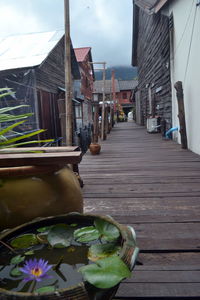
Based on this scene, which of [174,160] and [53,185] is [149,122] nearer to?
[174,160]

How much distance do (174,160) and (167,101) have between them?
387cm

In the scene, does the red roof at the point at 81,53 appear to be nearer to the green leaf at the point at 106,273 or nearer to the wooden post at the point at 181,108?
the wooden post at the point at 181,108

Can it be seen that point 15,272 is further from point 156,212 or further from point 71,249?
point 156,212

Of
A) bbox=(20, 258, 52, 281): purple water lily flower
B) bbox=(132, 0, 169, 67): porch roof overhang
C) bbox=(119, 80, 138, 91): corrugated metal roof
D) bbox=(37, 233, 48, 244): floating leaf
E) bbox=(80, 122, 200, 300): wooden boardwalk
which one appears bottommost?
bbox=(80, 122, 200, 300): wooden boardwalk

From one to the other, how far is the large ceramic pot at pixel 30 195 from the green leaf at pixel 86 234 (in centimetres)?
18

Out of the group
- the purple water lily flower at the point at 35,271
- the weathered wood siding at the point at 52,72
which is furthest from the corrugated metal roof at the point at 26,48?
the purple water lily flower at the point at 35,271

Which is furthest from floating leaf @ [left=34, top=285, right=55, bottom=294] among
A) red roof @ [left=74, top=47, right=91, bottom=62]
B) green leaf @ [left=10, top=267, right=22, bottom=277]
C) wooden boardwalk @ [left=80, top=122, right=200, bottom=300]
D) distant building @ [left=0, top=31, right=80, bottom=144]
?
red roof @ [left=74, top=47, right=91, bottom=62]

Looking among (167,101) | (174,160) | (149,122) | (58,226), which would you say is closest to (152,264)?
(58,226)

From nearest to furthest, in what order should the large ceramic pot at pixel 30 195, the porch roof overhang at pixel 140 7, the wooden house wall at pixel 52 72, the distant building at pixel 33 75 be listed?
A: the large ceramic pot at pixel 30 195, the porch roof overhang at pixel 140 7, the distant building at pixel 33 75, the wooden house wall at pixel 52 72

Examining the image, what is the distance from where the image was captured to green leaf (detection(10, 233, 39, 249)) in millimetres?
829

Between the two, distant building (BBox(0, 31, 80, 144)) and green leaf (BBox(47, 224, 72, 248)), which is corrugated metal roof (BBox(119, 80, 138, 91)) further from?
green leaf (BBox(47, 224, 72, 248))

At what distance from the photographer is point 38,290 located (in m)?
0.60

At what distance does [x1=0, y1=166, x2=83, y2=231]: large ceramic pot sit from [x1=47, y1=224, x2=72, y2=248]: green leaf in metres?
0.13

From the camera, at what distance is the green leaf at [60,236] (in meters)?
0.83
